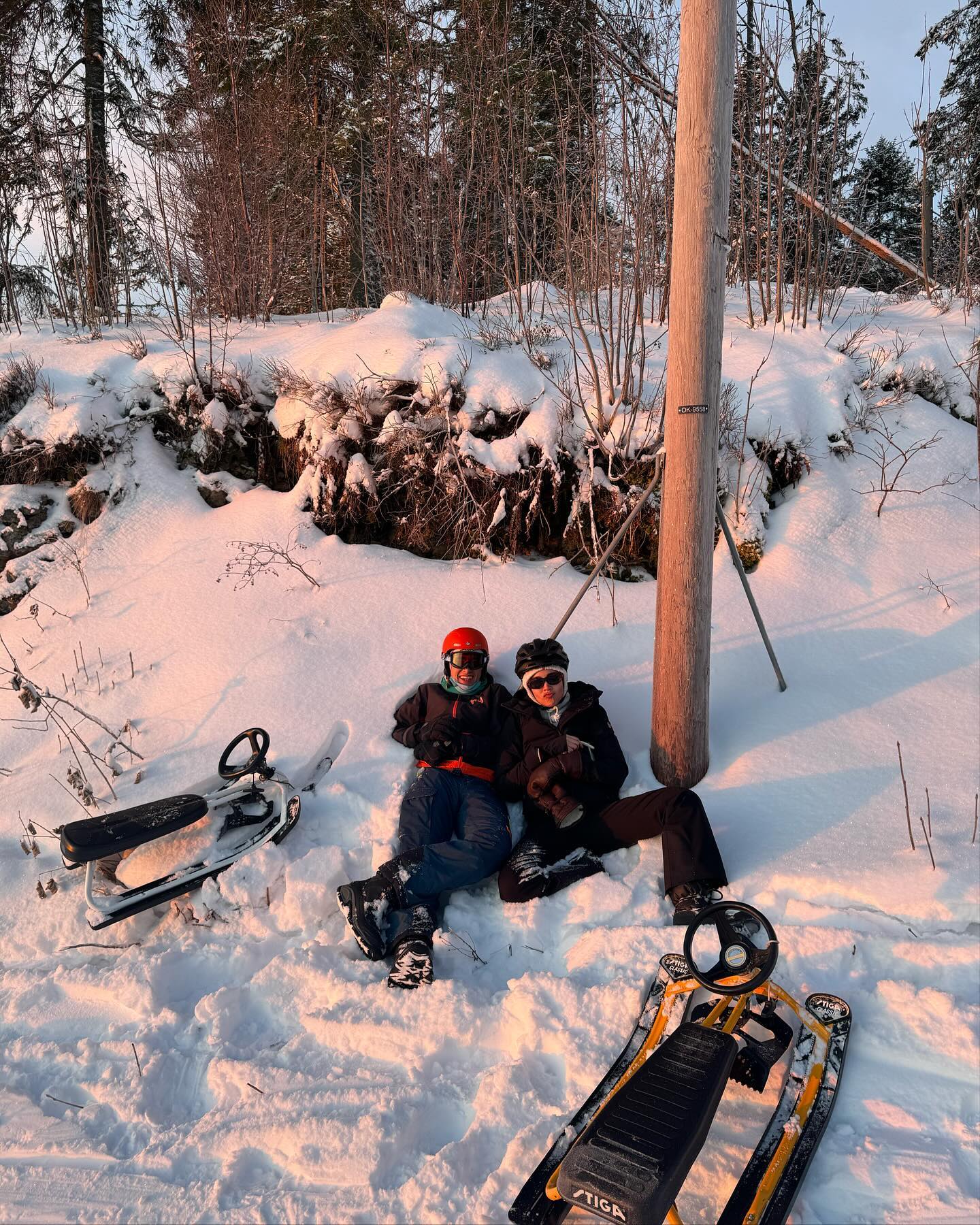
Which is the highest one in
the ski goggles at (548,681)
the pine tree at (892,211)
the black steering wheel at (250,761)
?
the pine tree at (892,211)

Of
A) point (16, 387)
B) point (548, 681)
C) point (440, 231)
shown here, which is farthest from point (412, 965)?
point (440, 231)

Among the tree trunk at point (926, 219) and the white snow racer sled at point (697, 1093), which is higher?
the tree trunk at point (926, 219)

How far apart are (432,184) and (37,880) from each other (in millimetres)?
7893

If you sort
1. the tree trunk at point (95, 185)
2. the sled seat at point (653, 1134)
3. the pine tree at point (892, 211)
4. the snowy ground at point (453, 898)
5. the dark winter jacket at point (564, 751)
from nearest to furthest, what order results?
1. the sled seat at point (653, 1134)
2. the snowy ground at point (453, 898)
3. the dark winter jacket at point (564, 751)
4. the tree trunk at point (95, 185)
5. the pine tree at point (892, 211)

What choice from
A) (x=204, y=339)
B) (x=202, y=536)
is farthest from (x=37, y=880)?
(x=204, y=339)

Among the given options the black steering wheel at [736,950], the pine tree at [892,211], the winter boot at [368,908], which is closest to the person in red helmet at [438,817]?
the winter boot at [368,908]

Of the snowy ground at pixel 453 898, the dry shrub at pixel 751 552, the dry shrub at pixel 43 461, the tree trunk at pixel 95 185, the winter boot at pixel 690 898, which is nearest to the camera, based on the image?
the snowy ground at pixel 453 898

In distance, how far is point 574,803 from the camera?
12.2 ft

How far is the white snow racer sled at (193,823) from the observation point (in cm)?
345

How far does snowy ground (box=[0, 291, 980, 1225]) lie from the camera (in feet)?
7.55

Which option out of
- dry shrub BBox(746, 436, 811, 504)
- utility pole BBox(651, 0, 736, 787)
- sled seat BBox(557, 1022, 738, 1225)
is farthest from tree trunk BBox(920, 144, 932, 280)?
sled seat BBox(557, 1022, 738, 1225)

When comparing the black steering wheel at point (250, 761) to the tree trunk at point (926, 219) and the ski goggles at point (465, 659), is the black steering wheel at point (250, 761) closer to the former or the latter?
the ski goggles at point (465, 659)

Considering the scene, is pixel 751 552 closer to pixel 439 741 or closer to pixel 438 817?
pixel 439 741

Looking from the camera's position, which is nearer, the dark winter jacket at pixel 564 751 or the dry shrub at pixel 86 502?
the dark winter jacket at pixel 564 751
